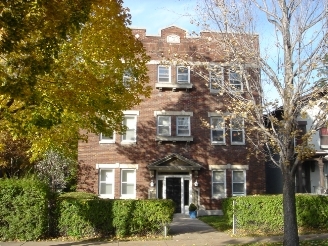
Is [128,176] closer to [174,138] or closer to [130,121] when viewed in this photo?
[130,121]

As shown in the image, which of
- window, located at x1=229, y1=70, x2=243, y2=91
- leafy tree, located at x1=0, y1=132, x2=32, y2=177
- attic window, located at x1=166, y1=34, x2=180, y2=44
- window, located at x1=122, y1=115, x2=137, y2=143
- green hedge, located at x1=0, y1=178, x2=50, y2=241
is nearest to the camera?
window, located at x1=229, y1=70, x2=243, y2=91

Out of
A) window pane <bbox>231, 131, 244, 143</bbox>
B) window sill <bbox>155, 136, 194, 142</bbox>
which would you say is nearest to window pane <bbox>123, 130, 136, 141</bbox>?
window sill <bbox>155, 136, 194, 142</bbox>

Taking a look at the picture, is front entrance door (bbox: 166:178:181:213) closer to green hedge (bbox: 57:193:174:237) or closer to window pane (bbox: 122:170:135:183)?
window pane (bbox: 122:170:135:183)

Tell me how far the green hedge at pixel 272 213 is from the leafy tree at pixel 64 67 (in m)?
5.74

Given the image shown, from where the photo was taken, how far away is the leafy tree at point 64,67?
7.80 metres

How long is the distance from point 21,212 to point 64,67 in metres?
6.02

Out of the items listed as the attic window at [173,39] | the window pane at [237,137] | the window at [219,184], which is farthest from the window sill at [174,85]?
the window at [219,184]

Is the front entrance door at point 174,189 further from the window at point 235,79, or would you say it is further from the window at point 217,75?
the window at point 217,75

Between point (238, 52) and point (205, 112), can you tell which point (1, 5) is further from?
point (205, 112)

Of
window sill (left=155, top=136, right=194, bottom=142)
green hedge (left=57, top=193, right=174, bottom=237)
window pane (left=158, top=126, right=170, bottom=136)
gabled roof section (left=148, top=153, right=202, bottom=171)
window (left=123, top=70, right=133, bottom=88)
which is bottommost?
green hedge (left=57, top=193, right=174, bottom=237)

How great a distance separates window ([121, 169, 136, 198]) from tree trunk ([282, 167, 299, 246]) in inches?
519

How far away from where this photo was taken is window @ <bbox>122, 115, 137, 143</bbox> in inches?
928

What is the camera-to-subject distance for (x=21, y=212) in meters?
13.9

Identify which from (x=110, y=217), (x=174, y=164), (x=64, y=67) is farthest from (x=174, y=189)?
(x=64, y=67)
